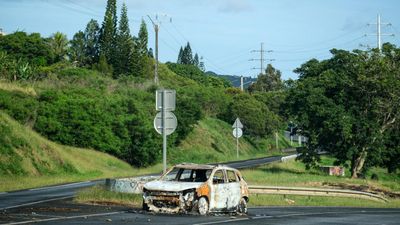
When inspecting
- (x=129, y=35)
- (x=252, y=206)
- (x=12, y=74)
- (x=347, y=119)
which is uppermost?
(x=129, y=35)

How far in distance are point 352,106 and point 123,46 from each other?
166ft

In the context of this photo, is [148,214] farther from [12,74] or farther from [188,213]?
[12,74]

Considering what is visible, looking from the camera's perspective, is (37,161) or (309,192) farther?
(37,161)

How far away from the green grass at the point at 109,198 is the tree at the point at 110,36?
70.4 metres

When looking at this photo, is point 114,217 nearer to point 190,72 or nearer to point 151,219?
point 151,219

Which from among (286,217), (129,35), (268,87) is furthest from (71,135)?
(268,87)

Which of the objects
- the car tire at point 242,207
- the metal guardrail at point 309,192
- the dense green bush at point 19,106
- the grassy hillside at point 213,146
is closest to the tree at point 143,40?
the grassy hillside at point 213,146

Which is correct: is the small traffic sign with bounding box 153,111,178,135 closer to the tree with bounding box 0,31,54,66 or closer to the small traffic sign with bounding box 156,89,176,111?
the small traffic sign with bounding box 156,89,176,111

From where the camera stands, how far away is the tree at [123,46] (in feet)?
310

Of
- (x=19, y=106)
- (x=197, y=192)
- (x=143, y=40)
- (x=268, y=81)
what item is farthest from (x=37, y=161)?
(x=268, y=81)

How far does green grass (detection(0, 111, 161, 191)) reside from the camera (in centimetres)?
3920

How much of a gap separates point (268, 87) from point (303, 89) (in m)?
102

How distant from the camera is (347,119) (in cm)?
4809

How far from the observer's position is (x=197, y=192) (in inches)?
773
